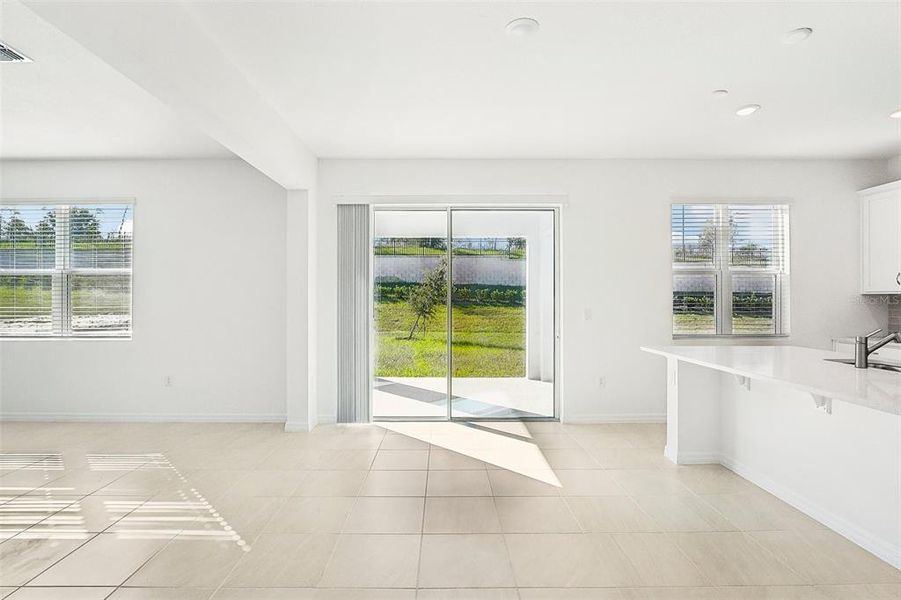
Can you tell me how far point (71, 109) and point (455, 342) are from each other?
12.5 feet

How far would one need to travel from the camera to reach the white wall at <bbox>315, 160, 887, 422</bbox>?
4.96 m

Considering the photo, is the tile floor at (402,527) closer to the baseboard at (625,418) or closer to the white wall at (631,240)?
the baseboard at (625,418)

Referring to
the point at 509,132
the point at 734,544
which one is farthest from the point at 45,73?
the point at 734,544

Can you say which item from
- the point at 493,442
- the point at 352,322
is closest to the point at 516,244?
the point at 352,322

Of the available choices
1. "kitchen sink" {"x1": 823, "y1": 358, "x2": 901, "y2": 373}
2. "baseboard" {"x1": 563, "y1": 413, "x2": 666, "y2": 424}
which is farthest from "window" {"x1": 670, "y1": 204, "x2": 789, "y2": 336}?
"kitchen sink" {"x1": 823, "y1": 358, "x2": 901, "y2": 373}

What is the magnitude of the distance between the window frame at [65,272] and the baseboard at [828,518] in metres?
5.75

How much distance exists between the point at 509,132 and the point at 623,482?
9.61ft

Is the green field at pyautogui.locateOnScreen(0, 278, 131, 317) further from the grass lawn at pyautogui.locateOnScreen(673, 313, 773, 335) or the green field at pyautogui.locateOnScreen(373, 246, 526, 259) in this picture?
the grass lawn at pyautogui.locateOnScreen(673, 313, 773, 335)

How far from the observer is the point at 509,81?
10.6ft

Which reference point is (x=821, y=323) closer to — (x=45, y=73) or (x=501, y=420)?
(x=501, y=420)

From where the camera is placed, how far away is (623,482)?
10.9 ft

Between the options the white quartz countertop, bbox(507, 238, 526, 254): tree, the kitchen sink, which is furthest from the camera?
bbox(507, 238, 526, 254): tree

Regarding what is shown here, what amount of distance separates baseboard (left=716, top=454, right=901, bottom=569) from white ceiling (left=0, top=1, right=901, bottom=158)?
2648 mm

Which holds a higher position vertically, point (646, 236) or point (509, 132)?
point (509, 132)
